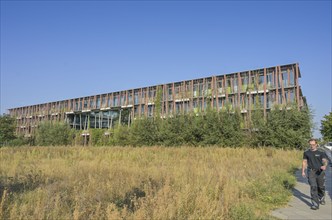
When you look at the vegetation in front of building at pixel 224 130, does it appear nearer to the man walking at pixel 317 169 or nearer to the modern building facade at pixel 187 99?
the modern building facade at pixel 187 99

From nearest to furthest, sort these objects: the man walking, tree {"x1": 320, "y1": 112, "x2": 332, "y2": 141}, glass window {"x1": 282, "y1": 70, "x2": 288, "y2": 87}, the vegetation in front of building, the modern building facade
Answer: the man walking < the vegetation in front of building < glass window {"x1": 282, "y1": 70, "x2": 288, "y2": 87} < the modern building facade < tree {"x1": 320, "y1": 112, "x2": 332, "y2": 141}

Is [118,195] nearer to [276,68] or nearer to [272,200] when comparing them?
[272,200]

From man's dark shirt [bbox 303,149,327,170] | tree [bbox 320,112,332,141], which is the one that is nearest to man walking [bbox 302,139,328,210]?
man's dark shirt [bbox 303,149,327,170]

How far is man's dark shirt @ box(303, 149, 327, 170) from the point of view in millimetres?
7359

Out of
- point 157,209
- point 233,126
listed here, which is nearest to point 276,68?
point 233,126

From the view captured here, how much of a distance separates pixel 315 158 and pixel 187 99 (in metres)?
39.8

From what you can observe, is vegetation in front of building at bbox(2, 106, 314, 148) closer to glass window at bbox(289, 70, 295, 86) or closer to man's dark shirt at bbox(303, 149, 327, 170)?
glass window at bbox(289, 70, 295, 86)

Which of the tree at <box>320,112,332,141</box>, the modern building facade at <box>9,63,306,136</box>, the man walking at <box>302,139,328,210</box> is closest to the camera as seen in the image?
the man walking at <box>302,139,328,210</box>

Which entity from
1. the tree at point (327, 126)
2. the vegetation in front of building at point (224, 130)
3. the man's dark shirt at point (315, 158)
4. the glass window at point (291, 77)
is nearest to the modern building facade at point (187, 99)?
the glass window at point (291, 77)

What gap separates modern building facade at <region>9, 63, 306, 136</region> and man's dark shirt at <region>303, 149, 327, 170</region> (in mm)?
28989

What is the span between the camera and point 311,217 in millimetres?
5914

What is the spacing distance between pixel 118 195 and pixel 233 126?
97.7 ft

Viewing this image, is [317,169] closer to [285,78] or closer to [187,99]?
[285,78]

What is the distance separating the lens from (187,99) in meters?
47.1
